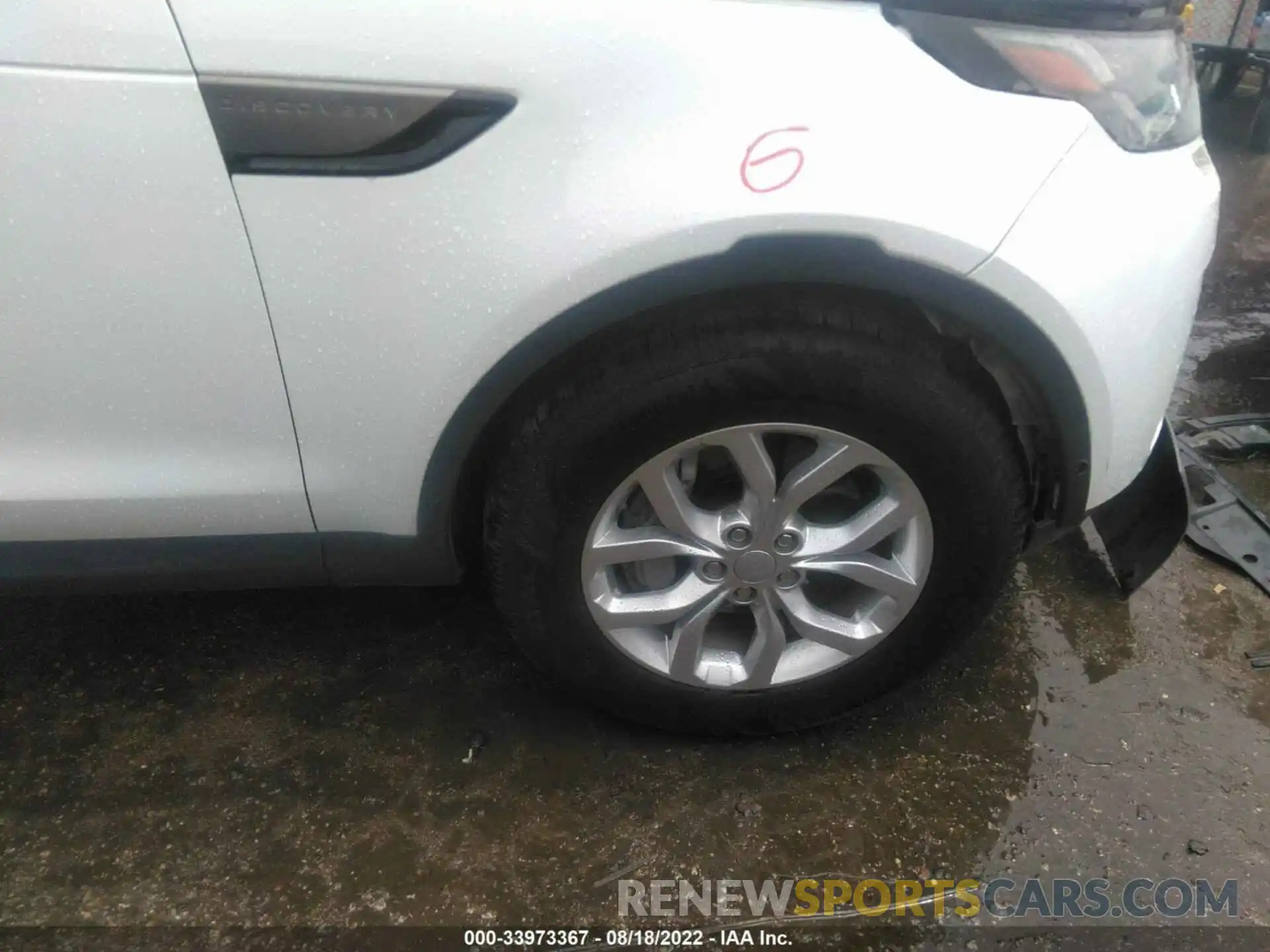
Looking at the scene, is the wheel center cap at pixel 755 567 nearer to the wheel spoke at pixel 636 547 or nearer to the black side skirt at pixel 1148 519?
the wheel spoke at pixel 636 547

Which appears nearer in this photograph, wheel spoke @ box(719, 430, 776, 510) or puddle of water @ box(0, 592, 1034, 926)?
wheel spoke @ box(719, 430, 776, 510)

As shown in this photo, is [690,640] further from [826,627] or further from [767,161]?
[767,161]

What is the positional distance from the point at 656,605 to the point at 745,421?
38 centimetres

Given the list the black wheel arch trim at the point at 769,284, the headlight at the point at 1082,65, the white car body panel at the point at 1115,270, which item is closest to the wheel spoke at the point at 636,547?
the black wheel arch trim at the point at 769,284

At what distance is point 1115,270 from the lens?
1329mm

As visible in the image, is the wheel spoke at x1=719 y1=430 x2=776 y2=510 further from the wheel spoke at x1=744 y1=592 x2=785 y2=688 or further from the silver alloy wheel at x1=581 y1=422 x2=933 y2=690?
the wheel spoke at x1=744 y1=592 x2=785 y2=688

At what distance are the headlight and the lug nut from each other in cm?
72

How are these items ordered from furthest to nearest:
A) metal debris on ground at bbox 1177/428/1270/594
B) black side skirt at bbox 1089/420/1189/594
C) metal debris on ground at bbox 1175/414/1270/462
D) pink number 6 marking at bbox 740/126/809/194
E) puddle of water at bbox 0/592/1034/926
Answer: metal debris on ground at bbox 1175/414/1270/462
metal debris on ground at bbox 1177/428/1270/594
black side skirt at bbox 1089/420/1189/594
puddle of water at bbox 0/592/1034/926
pink number 6 marking at bbox 740/126/809/194

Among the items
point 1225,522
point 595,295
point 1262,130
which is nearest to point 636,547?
point 595,295

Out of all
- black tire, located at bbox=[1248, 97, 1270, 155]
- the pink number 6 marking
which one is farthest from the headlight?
black tire, located at bbox=[1248, 97, 1270, 155]

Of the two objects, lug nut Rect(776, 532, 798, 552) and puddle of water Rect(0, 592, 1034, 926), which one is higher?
lug nut Rect(776, 532, 798, 552)

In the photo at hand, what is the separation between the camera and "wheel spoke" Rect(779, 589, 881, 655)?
1.58 metres

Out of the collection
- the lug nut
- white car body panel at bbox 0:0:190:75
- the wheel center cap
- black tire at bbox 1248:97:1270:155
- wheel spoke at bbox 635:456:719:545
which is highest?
white car body panel at bbox 0:0:190:75

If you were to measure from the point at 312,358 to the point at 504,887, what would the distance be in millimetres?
926
